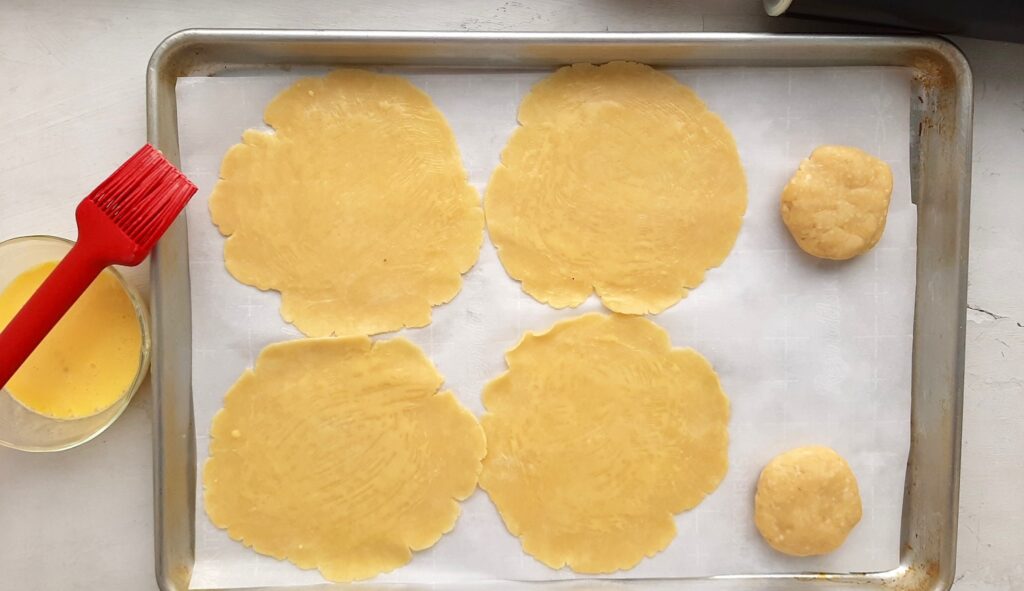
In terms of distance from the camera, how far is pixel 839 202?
130 centimetres

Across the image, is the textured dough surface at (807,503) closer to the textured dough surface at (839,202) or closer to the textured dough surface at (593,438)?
the textured dough surface at (593,438)

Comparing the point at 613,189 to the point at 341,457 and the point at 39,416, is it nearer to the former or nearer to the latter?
the point at 341,457

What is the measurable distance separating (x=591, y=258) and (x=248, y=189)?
2.03ft

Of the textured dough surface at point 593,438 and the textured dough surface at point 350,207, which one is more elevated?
the textured dough surface at point 350,207

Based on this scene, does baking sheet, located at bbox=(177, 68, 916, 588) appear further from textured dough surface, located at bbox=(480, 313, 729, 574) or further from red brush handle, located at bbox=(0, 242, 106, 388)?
red brush handle, located at bbox=(0, 242, 106, 388)

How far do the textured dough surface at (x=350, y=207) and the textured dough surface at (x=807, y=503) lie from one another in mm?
676

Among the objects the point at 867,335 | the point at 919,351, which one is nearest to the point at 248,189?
the point at 867,335

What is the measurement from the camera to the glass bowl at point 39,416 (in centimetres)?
126

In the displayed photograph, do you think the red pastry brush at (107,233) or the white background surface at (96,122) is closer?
the red pastry brush at (107,233)

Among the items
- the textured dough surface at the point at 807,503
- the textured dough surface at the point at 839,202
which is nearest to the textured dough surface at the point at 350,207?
the textured dough surface at the point at 839,202

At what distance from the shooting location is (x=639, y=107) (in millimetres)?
1325

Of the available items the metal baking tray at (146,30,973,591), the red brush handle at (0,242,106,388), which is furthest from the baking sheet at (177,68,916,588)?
the red brush handle at (0,242,106,388)

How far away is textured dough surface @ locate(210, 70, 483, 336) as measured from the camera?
130cm

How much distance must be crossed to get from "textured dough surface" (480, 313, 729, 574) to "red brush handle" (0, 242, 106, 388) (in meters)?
0.69
